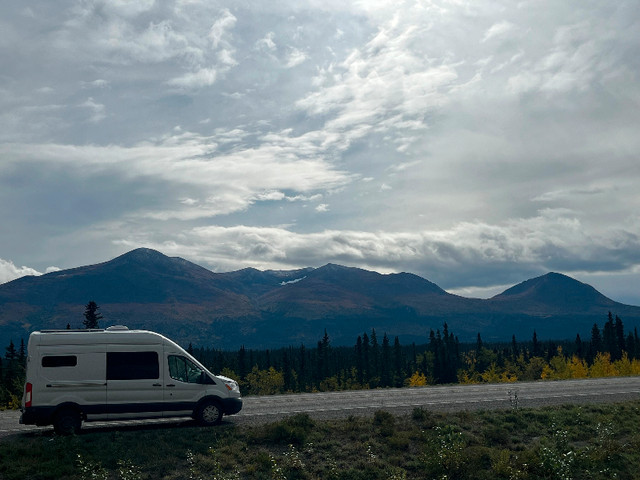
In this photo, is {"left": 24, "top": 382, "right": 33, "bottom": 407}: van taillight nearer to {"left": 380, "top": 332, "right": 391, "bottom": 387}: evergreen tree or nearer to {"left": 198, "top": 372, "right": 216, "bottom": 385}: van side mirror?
{"left": 198, "top": 372, "right": 216, "bottom": 385}: van side mirror

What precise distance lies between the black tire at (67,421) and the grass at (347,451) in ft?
1.04

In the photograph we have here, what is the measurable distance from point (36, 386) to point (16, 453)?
9.07 ft

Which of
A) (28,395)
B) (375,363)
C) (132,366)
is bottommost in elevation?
(375,363)

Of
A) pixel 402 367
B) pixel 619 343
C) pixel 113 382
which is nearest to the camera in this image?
pixel 113 382

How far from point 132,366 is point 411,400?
13402mm

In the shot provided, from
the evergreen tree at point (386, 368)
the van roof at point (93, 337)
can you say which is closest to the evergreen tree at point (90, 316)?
the van roof at point (93, 337)

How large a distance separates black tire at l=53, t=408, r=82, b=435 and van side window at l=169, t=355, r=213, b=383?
319 cm

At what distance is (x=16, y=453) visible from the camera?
51.8ft

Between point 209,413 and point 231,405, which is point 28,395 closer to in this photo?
point 209,413

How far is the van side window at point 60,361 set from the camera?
60.7ft

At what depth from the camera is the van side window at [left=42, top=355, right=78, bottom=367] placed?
1850cm

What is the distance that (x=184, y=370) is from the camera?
19.8 metres

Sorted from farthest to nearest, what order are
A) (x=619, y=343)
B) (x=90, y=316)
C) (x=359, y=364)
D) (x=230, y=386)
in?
(x=359, y=364), (x=619, y=343), (x=90, y=316), (x=230, y=386)

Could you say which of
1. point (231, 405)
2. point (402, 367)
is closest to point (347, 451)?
point (231, 405)
